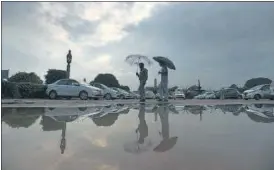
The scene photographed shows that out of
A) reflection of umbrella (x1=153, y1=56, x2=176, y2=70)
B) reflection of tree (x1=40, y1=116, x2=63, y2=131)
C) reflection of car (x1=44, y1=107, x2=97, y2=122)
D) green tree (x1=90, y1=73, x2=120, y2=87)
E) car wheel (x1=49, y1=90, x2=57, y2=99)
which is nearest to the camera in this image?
reflection of tree (x1=40, y1=116, x2=63, y2=131)

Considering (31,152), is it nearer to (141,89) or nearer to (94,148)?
(94,148)

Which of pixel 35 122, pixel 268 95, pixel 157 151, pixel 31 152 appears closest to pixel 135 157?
pixel 157 151

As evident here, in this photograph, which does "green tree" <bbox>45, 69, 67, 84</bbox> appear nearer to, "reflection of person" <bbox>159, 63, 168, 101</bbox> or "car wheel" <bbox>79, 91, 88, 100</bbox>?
"car wheel" <bbox>79, 91, 88, 100</bbox>

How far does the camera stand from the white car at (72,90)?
16.8 m

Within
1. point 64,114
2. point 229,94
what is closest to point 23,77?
point 64,114

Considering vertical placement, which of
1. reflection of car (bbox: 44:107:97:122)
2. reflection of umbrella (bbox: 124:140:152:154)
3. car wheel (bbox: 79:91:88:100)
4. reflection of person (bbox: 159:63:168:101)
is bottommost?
reflection of umbrella (bbox: 124:140:152:154)

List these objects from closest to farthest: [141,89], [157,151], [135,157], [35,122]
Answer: [135,157] < [157,151] < [35,122] < [141,89]

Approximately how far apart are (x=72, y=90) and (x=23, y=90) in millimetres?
2640

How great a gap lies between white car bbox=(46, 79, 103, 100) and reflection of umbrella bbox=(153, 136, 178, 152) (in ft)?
42.8

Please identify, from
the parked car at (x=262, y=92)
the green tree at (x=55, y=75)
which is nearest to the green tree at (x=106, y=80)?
the green tree at (x=55, y=75)

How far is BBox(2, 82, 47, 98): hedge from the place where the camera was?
1339 cm

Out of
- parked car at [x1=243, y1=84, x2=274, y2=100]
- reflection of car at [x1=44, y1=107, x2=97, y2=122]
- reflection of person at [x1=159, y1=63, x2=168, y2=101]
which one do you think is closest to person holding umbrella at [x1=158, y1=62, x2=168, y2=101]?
reflection of person at [x1=159, y1=63, x2=168, y2=101]

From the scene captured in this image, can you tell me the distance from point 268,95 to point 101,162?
20533 millimetres

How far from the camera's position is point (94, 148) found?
12.0 ft
